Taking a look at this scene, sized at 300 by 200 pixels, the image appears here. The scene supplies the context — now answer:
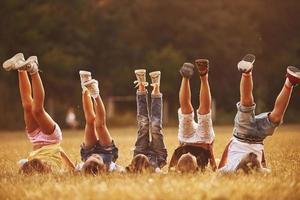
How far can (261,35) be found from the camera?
4125 cm

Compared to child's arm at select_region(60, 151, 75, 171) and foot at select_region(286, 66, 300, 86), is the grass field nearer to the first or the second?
child's arm at select_region(60, 151, 75, 171)

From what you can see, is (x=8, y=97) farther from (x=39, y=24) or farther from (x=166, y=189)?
(x=166, y=189)

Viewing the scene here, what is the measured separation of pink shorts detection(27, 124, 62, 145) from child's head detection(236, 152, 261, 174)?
189cm

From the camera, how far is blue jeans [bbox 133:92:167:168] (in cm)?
620

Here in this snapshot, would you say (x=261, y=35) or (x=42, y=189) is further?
(x=261, y=35)

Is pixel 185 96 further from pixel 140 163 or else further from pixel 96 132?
pixel 96 132

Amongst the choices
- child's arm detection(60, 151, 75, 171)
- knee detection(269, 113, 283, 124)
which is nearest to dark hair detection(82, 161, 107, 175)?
child's arm detection(60, 151, 75, 171)

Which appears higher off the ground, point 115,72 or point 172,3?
point 172,3

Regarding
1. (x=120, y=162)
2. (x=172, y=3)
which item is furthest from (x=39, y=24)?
(x=120, y=162)

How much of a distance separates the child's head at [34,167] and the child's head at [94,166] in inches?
15.4

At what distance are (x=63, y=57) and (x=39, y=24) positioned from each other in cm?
193

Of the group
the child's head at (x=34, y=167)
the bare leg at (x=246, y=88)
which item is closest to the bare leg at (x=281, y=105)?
the bare leg at (x=246, y=88)

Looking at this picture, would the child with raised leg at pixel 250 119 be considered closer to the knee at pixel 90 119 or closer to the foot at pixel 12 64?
the knee at pixel 90 119

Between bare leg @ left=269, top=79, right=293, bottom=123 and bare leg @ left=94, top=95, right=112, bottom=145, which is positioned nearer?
bare leg @ left=269, top=79, right=293, bottom=123
